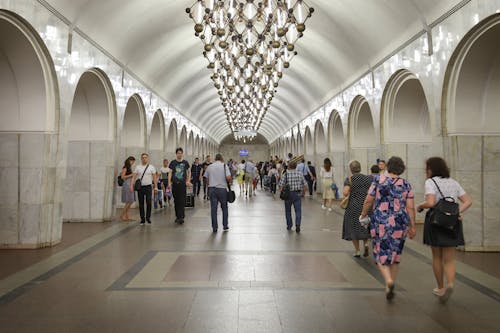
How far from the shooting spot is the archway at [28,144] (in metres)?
6.66

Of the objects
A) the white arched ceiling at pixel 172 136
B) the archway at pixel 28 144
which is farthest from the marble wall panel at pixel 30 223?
the white arched ceiling at pixel 172 136

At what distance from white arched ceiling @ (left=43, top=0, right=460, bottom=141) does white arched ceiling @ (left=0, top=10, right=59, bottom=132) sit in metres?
1.04

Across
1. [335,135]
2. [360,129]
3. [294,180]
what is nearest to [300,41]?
[360,129]

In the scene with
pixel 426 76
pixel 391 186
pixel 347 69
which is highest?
pixel 347 69

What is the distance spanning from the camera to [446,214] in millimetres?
4078

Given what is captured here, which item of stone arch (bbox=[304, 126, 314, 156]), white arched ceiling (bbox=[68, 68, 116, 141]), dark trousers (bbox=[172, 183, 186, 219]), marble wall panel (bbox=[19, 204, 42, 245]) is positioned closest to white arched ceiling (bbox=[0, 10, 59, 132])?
marble wall panel (bbox=[19, 204, 42, 245])

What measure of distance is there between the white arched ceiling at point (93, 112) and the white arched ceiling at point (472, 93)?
748 cm

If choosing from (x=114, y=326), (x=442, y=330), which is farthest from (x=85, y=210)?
(x=442, y=330)

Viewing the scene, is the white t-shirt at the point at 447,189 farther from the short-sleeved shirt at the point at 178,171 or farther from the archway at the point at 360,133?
the archway at the point at 360,133

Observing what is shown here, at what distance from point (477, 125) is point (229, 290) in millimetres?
5419

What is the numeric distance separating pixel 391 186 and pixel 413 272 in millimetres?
1759

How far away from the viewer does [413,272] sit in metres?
5.36

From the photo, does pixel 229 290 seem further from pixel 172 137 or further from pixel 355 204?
pixel 172 137

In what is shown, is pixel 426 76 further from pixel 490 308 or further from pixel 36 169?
pixel 36 169
